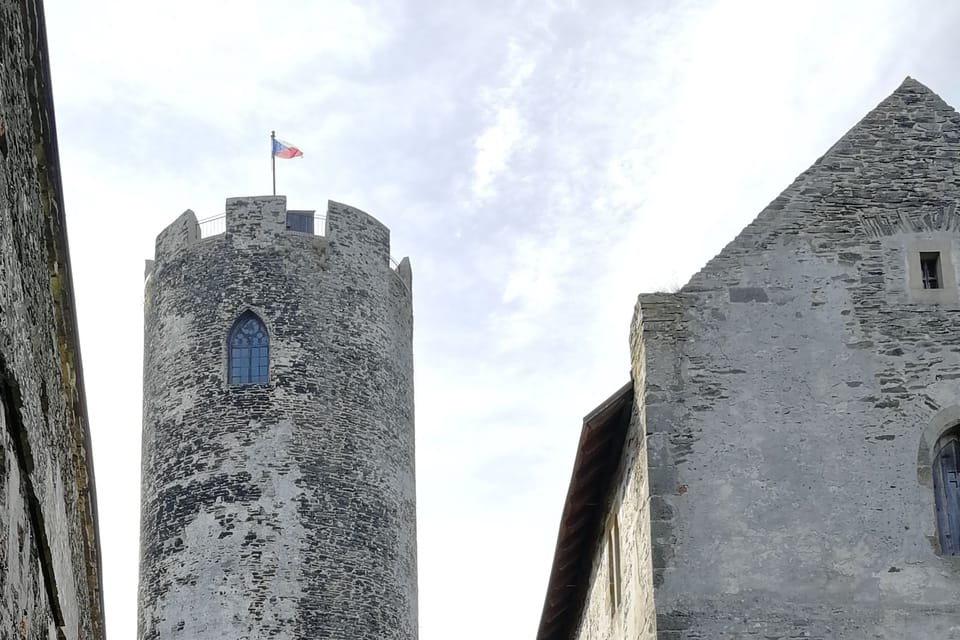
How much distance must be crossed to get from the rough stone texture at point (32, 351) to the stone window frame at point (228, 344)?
17.6 m

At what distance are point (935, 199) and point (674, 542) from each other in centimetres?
352

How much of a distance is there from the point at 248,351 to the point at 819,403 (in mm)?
16365

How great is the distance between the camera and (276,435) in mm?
26312

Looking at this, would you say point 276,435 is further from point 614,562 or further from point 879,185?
point 879,185

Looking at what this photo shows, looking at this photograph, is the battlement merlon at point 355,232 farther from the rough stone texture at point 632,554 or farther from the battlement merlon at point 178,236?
the rough stone texture at point 632,554

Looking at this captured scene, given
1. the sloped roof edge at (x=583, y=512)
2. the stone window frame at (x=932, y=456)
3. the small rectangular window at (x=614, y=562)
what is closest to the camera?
the stone window frame at (x=932, y=456)

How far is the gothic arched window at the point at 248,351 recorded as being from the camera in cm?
2678

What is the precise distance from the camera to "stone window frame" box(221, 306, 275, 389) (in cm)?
2670

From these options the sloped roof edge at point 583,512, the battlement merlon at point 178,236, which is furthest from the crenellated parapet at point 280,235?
the sloped roof edge at point 583,512

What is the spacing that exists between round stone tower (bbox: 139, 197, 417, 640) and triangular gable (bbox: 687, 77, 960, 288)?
14.9 meters

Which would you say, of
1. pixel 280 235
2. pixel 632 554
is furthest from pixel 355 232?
pixel 632 554

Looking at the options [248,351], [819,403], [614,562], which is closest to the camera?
[819,403]

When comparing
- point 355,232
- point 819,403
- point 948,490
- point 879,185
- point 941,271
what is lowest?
point 948,490

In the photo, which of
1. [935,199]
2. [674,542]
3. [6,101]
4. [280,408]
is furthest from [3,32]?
[280,408]
